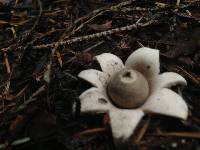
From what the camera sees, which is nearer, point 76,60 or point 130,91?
point 130,91

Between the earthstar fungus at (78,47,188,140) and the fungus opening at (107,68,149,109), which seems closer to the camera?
the earthstar fungus at (78,47,188,140)

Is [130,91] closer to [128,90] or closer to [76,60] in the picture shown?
[128,90]

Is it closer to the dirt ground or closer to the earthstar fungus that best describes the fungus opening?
the earthstar fungus

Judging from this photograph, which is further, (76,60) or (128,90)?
(76,60)

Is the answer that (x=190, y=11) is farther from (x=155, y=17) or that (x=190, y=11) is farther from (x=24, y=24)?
(x=24, y=24)

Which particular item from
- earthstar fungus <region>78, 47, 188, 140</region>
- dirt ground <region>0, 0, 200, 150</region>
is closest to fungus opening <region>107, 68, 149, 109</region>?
earthstar fungus <region>78, 47, 188, 140</region>

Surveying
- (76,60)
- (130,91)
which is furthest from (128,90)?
(76,60)
